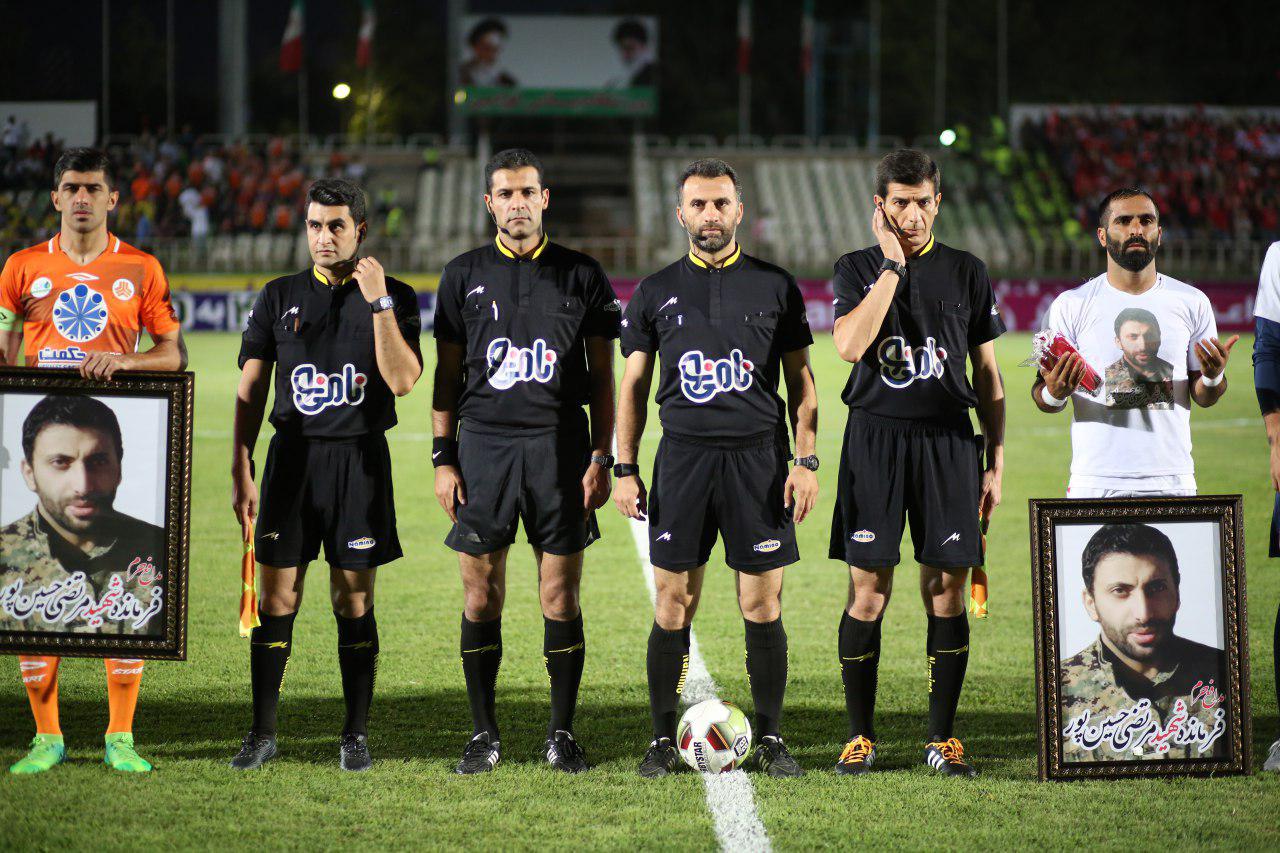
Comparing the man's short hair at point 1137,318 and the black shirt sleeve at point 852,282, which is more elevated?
the black shirt sleeve at point 852,282

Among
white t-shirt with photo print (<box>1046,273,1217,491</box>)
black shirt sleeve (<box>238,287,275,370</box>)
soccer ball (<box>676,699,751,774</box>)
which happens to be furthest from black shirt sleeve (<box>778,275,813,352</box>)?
black shirt sleeve (<box>238,287,275,370</box>)

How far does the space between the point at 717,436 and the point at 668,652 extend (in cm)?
79

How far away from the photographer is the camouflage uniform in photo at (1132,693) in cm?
463

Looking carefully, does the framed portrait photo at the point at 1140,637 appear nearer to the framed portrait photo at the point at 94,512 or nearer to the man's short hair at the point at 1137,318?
the man's short hair at the point at 1137,318

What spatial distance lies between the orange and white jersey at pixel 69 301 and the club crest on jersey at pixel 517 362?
1272mm

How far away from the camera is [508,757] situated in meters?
5.02

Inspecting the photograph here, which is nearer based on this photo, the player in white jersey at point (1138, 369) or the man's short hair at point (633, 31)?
the player in white jersey at point (1138, 369)

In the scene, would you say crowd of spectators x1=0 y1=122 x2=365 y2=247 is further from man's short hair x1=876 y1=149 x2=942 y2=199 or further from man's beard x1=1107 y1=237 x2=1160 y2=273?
man's beard x1=1107 y1=237 x2=1160 y2=273

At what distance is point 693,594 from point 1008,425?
35.2 ft

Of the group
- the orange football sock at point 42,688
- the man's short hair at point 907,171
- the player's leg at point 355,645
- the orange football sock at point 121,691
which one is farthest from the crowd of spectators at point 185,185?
the man's short hair at point 907,171

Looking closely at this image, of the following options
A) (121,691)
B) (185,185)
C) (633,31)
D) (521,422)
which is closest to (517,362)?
(521,422)

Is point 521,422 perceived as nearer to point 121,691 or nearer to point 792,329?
point 792,329

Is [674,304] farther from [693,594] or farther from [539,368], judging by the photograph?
[693,594]

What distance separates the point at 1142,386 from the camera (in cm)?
485
